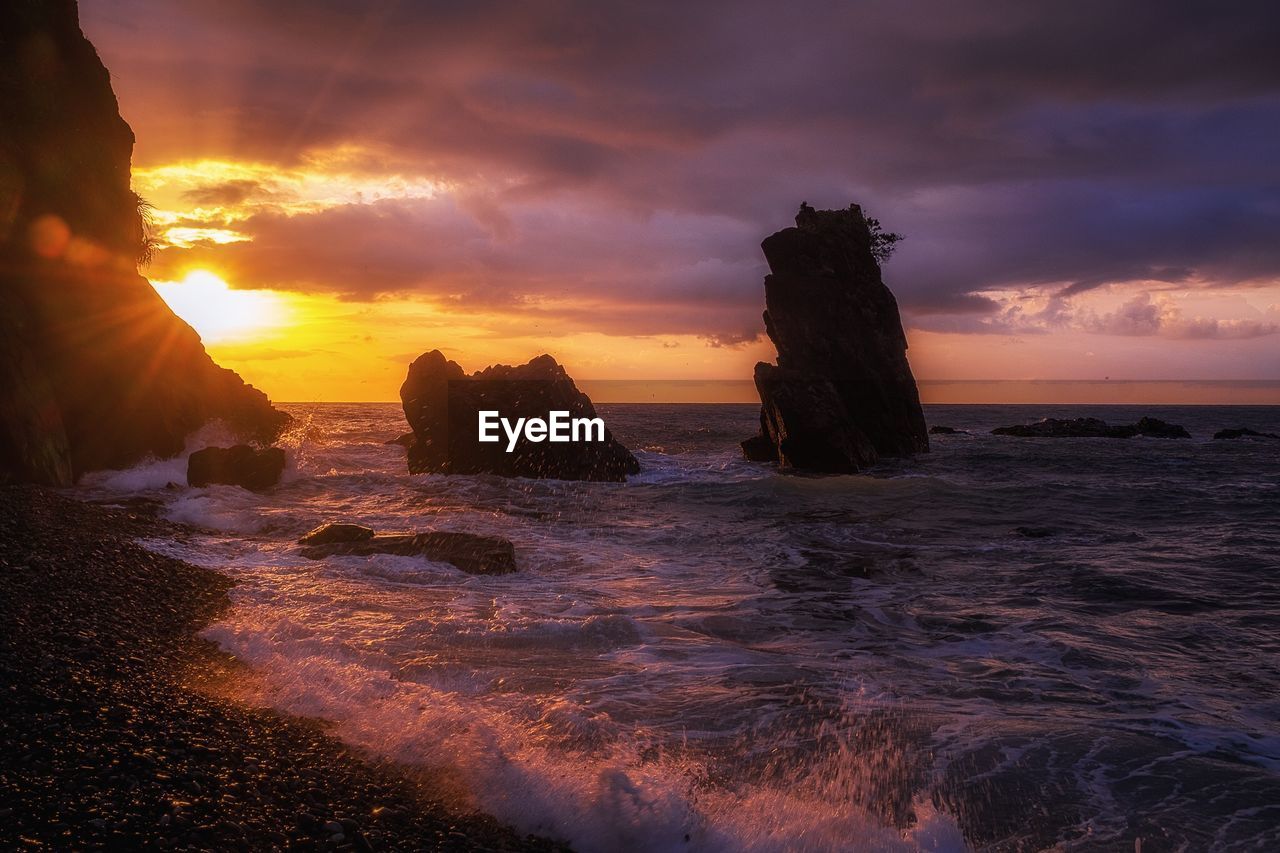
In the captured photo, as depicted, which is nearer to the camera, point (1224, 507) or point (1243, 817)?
point (1243, 817)

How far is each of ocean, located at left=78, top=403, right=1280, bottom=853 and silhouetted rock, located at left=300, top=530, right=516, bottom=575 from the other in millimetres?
412

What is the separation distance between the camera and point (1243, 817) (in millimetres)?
5828

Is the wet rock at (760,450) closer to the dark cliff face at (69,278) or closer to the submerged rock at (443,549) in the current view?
the dark cliff face at (69,278)

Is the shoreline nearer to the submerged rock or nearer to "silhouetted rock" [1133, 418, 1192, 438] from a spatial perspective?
the submerged rock

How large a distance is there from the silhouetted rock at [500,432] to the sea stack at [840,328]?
11.2 metres

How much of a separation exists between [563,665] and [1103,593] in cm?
1014

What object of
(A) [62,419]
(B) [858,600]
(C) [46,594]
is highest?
(A) [62,419]

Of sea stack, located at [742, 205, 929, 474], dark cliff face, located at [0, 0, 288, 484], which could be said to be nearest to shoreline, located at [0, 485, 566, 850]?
dark cliff face, located at [0, 0, 288, 484]

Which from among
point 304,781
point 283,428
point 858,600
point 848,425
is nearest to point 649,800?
point 304,781

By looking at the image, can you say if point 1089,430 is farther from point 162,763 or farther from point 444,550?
point 162,763

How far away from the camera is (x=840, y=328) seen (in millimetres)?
41094

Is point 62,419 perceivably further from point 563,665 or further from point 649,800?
point 649,800

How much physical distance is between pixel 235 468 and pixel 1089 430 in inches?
2746

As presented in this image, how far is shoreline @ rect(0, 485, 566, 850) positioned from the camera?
179 inches
